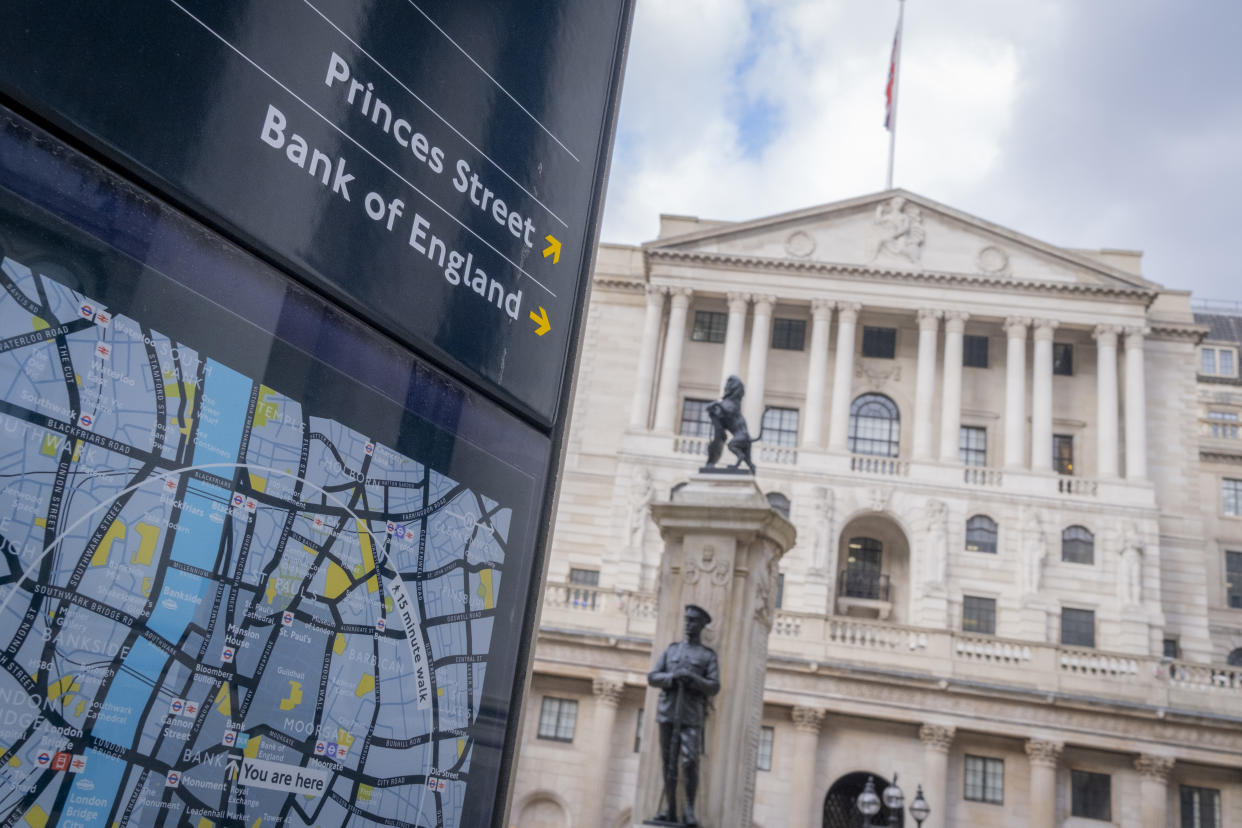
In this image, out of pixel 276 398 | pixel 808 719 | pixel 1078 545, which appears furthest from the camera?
pixel 1078 545

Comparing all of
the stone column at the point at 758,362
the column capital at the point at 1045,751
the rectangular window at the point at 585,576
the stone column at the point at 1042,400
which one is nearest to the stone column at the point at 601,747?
the rectangular window at the point at 585,576

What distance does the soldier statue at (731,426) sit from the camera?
13836 mm

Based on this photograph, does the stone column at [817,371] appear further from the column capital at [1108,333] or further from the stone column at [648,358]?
the column capital at [1108,333]

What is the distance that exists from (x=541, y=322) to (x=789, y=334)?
47918 millimetres

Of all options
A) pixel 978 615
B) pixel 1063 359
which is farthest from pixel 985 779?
pixel 1063 359

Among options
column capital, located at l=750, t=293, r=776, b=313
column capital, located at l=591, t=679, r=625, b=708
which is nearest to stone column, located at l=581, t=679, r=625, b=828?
column capital, located at l=591, t=679, r=625, b=708

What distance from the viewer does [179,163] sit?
8.22 feet

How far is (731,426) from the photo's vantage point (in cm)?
1409

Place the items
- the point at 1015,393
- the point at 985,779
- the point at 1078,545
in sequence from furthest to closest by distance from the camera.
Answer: the point at 1015,393 → the point at 1078,545 → the point at 985,779

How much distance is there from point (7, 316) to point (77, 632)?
2.20ft

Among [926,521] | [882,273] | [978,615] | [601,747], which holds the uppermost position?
[882,273]

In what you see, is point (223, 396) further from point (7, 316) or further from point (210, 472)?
point (7, 316)

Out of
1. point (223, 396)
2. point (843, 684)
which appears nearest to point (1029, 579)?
point (843, 684)

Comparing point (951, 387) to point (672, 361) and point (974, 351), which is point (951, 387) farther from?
point (672, 361)
